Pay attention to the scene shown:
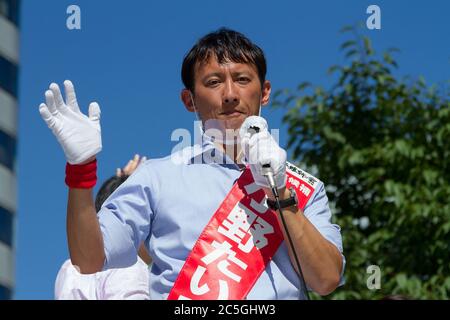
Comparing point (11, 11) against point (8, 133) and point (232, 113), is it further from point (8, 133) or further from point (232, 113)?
point (232, 113)

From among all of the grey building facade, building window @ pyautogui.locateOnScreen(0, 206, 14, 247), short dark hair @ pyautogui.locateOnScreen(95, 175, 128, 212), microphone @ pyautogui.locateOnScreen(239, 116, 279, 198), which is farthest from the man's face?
short dark hair @ pyautogui.locateOnScreen(95, 175, 128, 212)

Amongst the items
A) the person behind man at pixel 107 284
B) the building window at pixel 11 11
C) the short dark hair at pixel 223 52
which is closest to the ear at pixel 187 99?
the short dark hair at pixel 223 52

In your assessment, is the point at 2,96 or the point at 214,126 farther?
the point at 2,96

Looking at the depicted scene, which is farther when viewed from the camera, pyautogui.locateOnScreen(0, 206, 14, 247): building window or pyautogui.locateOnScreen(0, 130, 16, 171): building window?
pyautogui.locateOnScreen(0, 206, 14, 247): building window

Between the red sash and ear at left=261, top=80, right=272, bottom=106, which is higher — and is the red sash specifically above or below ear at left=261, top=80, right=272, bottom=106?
below

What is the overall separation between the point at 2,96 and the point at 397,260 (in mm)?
3077

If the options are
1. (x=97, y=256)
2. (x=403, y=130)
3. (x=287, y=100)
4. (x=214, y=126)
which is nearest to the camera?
(x=97, y=256)

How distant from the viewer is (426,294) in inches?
201

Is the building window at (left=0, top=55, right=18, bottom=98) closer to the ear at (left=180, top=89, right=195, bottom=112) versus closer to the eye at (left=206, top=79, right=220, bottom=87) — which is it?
the ear at (left=180, top=89, right=195, bottom=112)

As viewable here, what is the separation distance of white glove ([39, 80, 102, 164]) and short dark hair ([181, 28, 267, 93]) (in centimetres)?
53

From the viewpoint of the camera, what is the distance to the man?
204cm

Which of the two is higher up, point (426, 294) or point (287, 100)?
point (287, 100)
